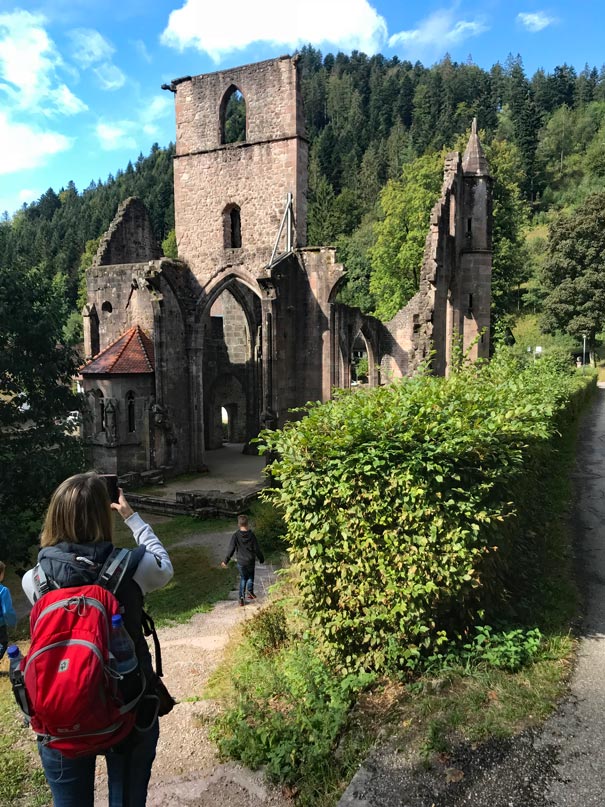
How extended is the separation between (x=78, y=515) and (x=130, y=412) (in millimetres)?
17745

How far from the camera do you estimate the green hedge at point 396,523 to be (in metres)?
4.50

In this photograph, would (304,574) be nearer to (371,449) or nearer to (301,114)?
(371,449)

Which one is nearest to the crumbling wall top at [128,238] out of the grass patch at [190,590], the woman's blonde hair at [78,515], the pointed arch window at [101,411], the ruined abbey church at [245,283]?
the ruined abbey church at [245,283]

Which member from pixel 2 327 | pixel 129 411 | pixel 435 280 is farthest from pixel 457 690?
pixel 129 411

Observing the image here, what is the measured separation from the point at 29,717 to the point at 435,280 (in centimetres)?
1634

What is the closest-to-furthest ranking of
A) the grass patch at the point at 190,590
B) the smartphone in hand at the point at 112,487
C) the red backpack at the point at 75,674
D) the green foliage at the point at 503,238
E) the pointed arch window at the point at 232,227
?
the red backpack at the point at 75,674 → the smartphone in hand at the point at 112,487 → the grass patch at the point at 190,590 → the pointed arch window at the point at 232,227 → the green foliage at the point at 503,238

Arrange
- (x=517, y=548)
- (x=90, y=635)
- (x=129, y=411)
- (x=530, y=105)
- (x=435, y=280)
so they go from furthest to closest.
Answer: (x=530, y=105)
(x=129, y=411)
(x=435, y=280)
(x=517, y=548)
(x=90, y=635)

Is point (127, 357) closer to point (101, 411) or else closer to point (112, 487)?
point (101, 411)

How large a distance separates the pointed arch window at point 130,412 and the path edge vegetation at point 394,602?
50.0ft

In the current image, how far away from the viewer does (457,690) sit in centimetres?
428

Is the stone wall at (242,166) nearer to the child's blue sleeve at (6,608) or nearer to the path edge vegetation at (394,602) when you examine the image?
the child's blue sleeve at (6,608)

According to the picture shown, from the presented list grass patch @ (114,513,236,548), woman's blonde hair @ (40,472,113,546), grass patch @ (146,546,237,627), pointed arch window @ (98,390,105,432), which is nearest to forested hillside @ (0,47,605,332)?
pointed arch window @ (98,390,105,432)

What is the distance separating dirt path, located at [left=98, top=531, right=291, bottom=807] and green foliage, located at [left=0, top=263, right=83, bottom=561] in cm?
340

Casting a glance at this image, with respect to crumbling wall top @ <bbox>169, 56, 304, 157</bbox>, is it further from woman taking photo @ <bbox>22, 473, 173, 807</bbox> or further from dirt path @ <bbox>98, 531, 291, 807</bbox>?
woman taking photo @ <bbox>22, 473, 173, 807</bbox>
